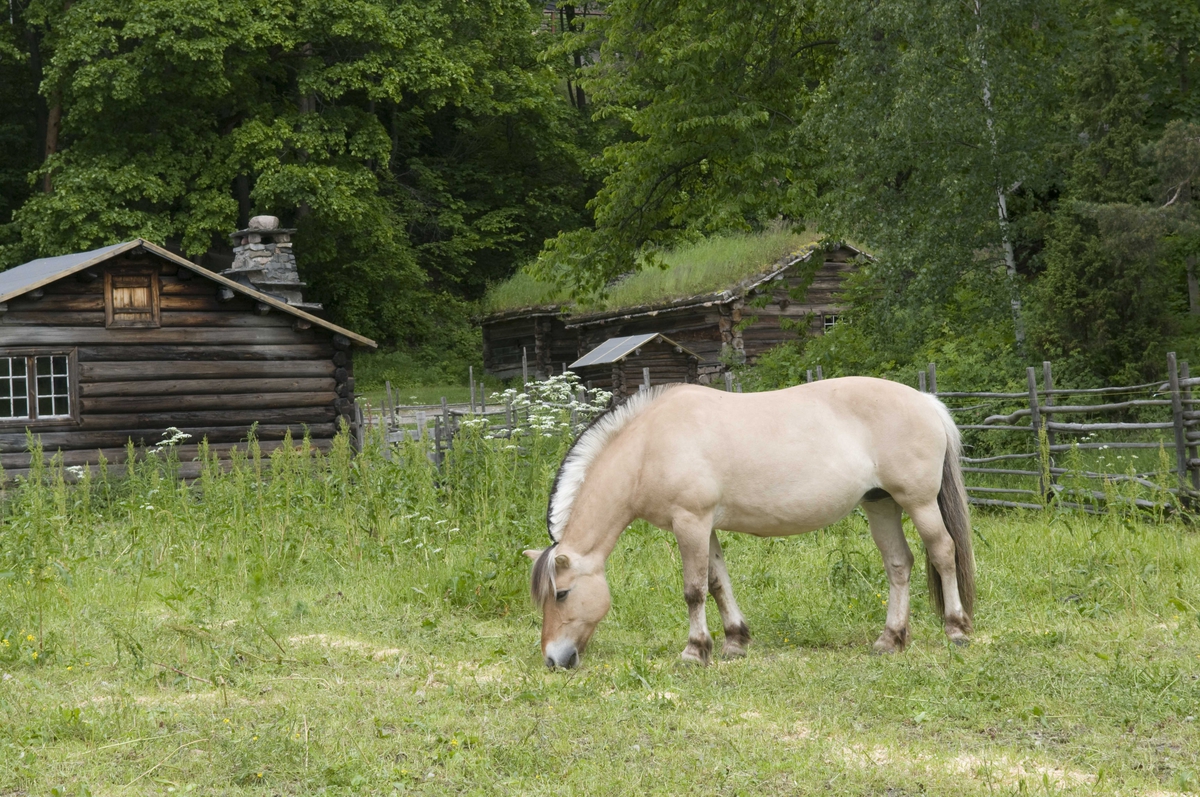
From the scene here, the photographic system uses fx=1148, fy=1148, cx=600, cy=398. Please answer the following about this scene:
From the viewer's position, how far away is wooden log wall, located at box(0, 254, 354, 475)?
14.9m

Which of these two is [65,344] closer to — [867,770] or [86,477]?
[86,477]

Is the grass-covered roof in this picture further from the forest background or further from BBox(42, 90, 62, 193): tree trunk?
BBox(42, 90, 62, 193): tree trunk

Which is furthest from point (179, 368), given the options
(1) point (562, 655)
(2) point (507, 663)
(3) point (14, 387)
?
(1) point (562, 655)

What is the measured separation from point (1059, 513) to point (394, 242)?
25514mm

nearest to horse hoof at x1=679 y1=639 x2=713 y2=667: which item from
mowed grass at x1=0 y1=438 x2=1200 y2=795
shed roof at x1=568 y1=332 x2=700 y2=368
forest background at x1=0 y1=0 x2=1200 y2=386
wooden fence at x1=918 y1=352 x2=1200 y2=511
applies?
mowed grass at x1=0 y1=438 x2=1200 y2=795

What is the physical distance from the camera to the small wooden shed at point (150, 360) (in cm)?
1479

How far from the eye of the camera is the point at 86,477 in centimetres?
892

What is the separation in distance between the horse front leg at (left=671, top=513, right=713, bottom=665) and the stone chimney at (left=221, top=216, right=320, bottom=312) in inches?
605

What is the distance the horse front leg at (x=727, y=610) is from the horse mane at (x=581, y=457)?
73 centimetres

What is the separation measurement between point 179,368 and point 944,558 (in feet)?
41.4

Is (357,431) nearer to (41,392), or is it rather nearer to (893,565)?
(41,392)

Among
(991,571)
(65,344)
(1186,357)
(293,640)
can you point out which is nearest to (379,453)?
(293,640)

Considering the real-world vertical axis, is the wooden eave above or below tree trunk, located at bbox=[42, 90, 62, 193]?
below

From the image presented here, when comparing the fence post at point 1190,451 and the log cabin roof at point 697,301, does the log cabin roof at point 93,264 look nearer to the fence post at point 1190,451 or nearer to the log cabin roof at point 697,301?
the log cabin roof at point 697,301
